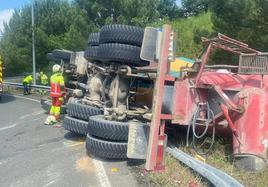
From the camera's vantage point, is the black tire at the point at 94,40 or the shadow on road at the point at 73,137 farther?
the black tire at the point at 94,40

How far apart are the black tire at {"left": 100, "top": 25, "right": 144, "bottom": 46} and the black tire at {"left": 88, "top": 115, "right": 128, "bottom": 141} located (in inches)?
66.6

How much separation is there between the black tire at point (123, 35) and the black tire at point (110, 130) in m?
1.69

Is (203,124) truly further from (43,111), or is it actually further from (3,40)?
(3,40)

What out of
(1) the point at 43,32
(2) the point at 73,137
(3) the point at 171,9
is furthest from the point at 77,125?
(3) the point at 171,9

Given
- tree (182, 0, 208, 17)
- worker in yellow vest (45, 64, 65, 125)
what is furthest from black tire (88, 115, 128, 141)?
tree (182, 0, 208, 17)

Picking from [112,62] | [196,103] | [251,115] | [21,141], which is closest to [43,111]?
[21,141]

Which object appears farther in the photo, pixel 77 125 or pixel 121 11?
pixel 121 11

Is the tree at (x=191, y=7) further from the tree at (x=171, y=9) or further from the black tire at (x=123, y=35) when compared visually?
the black tire at (x=123, y=35)

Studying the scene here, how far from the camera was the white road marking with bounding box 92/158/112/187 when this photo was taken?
20.7 ft

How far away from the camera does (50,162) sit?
299 inches

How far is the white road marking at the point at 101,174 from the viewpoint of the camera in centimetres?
631

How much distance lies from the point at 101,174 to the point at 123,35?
117 inches

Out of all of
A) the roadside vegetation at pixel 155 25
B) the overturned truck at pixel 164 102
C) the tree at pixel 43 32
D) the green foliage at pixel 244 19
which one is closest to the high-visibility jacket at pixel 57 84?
the overturned truck at pixel 164 102

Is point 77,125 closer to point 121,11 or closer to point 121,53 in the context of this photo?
point 121,53
